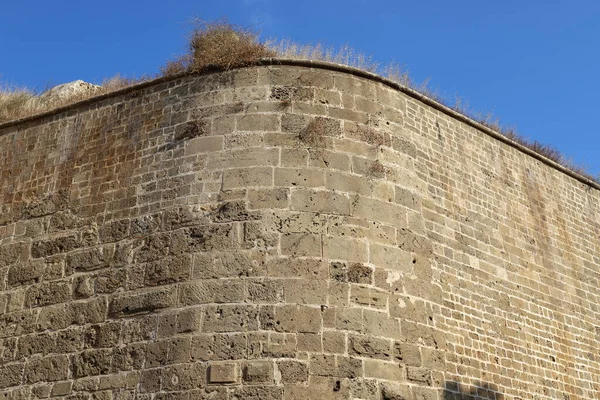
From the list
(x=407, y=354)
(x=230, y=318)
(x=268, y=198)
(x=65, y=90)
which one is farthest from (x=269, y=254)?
(x=65, y=90)

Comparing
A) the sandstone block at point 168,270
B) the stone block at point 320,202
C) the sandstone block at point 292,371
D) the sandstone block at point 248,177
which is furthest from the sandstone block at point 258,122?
the sandstone block at point 292,371

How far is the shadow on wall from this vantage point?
740cm

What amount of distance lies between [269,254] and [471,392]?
263 centimetres

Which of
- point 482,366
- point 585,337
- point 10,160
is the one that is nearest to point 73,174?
point 10,160

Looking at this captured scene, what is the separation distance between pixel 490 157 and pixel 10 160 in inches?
245

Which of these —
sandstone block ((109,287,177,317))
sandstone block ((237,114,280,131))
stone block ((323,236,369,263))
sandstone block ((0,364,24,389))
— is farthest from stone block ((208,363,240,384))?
sandstone block ((237,114,280,131))

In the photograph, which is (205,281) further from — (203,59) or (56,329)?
(203,59)

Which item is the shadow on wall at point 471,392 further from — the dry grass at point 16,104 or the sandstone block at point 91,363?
the dry grass at point 16,104

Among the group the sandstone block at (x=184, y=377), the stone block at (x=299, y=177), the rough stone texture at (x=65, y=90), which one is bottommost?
the sandstone block at (x=184, y=377)

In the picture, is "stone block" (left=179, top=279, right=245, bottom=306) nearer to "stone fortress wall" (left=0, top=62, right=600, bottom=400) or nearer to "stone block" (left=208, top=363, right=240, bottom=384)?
"stone fortress wall" (left=0, top=62, right=600, bottom=400)

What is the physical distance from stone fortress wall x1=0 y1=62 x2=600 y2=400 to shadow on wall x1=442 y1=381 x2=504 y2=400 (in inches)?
0.9

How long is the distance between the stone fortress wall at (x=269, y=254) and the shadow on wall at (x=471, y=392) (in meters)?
0.02

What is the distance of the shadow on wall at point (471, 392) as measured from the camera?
291 inches

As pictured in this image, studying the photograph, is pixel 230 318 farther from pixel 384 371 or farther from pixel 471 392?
pixel 471 392
